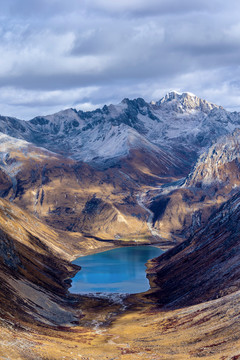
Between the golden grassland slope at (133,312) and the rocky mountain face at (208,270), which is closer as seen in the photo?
the golden grassland slope at (133,312)

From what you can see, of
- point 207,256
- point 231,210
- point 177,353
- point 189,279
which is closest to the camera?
point 177,353

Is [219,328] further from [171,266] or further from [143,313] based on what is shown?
[171,266]

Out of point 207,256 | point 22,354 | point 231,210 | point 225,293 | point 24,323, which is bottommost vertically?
point 22,354

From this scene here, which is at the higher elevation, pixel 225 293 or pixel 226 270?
pixel 226 270

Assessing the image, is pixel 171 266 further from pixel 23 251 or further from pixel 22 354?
pixel 22 354

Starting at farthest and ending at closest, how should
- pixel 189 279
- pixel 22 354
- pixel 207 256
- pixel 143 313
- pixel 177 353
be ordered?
pixel 207 256 < pixel 189 279 < pixel 143 313 < pixel 177 353 < pixel 22 354

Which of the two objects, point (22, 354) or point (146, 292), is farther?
point (146, 292)

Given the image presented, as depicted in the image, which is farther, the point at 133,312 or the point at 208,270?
the point at 208,270

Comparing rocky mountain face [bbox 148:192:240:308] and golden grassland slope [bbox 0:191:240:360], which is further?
rocky mountain face [bbox 148:192:240:308]

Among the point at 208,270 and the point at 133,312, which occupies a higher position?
the point at 208,270

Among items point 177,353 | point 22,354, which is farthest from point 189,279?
point 22,354
